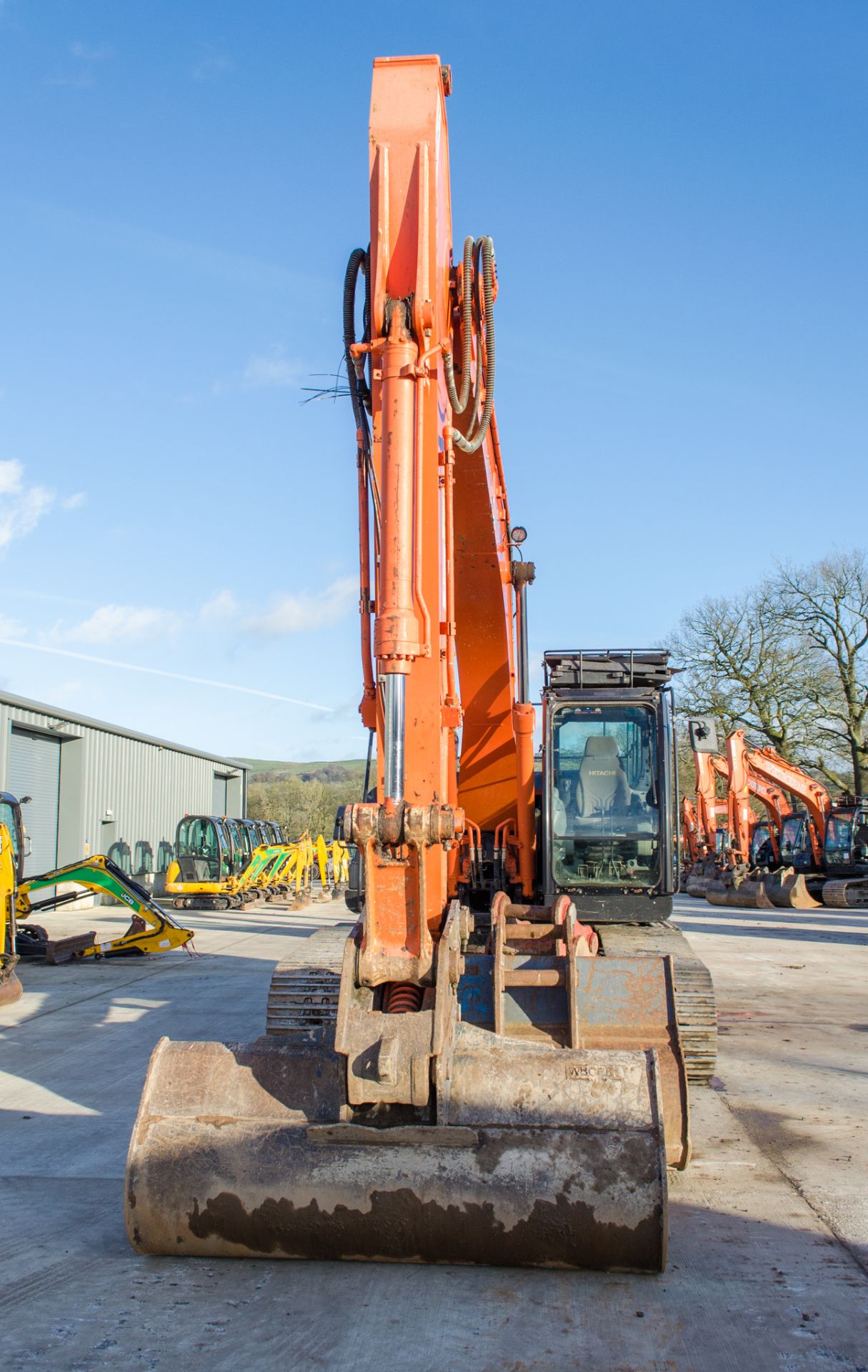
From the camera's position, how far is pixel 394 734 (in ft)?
14.3

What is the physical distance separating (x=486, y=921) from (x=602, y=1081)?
3506mm

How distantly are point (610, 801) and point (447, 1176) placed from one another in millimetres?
4319

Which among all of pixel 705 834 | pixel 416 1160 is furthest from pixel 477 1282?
pixel 705 834

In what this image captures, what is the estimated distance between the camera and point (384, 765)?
4402mm

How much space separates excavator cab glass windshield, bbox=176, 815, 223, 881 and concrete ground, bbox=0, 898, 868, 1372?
1862cm

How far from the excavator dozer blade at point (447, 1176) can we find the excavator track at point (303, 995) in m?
2.65

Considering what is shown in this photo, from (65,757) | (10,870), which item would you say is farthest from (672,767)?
(65,757)

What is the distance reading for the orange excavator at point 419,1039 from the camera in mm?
4004

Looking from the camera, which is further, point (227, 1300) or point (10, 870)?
Result: point (10, 870)

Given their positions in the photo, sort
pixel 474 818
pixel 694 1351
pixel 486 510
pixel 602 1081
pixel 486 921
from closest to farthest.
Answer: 1. pixel 694 1351
2. pixel 602 1081
3. pixel 486 510
4. pixel 486 921
5. pixel 474 818

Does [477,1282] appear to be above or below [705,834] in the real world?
below

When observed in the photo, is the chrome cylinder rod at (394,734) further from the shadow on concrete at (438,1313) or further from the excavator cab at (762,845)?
the excavator cab at (762,845)

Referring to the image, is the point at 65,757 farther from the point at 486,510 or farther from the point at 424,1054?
the point at 424,1054

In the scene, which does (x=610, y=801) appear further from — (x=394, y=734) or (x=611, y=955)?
(x=394, y=734)
